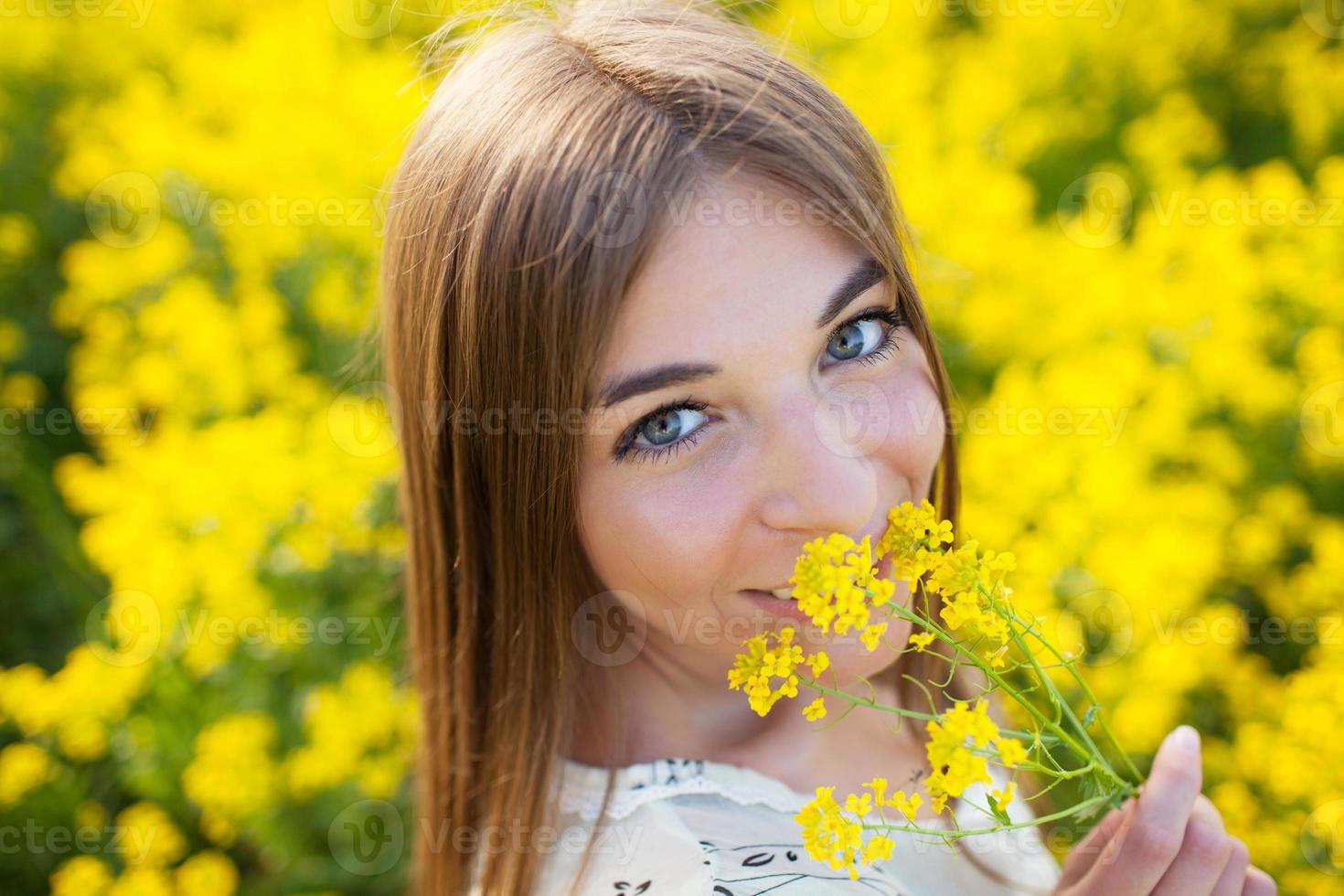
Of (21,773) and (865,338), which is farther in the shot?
(21,773)

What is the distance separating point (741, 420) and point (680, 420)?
69 mm

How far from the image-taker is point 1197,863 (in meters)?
1.04

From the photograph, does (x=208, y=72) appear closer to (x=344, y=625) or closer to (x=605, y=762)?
(x=344, y=625)

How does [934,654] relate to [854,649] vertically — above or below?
above

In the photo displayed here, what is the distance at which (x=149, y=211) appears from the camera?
10.0 feet

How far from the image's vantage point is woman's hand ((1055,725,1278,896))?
102 centimetres

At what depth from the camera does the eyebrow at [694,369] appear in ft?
3.22

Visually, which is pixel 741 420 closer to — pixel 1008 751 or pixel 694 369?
pixel 694 369

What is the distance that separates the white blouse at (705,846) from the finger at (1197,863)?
0.22 m

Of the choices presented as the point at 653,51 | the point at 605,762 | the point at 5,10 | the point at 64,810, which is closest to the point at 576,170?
the point at 653,51

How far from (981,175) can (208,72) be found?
2.70 m

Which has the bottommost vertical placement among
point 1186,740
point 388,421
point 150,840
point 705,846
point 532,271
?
point 150,840

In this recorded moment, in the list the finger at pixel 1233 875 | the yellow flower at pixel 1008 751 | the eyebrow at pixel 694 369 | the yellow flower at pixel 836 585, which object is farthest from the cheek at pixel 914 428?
the finger at pixel 1233 875

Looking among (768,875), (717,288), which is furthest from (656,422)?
(768,875)
